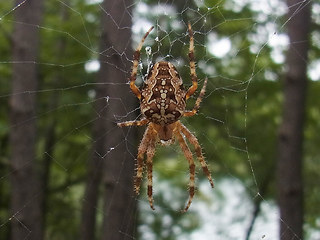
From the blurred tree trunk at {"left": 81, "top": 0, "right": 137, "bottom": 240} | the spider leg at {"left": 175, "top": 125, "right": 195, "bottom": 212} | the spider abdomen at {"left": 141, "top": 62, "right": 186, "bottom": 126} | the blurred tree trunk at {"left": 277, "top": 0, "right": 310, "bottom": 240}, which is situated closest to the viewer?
the spider abdomen at {"left": 141, "top": 62, "right": 186, "bottom": 126}

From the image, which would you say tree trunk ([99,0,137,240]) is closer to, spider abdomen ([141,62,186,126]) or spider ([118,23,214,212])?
spider ([118,23,214,212])

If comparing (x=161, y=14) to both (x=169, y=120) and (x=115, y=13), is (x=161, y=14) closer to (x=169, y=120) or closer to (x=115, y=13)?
(x=115, y=13)

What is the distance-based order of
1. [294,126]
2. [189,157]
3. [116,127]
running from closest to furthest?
[189,157] → [116,127] → [294,126]

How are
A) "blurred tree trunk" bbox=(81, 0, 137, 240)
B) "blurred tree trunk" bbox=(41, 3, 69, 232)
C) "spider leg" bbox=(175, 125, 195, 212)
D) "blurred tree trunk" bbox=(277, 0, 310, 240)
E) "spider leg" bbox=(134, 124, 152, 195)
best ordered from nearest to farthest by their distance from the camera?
Answer: "spider leg" bbox=(134, 124, 152, 195) < "spider leg" bbox=(175, 125, 195, 212) < "blurred tree trunk" bbox=(81, 0, 137, 240) < "blurred tree trunk" bbox=(277, 0, 310, 240) < "blurred tree trunk" bbox=(41, 3, 69, 232)

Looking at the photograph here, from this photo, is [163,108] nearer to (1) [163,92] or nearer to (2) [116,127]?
(1) [163,92]

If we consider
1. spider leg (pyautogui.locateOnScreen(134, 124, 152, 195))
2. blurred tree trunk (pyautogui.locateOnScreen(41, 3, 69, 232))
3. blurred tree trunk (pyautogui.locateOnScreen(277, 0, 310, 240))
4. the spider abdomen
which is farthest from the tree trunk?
blurred tree trunk (pyautogui.locateOnScreen(41, 3, 69, 232))

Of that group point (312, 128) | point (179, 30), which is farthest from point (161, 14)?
point (312, 128)

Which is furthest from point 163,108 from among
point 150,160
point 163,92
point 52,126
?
point 52,126
